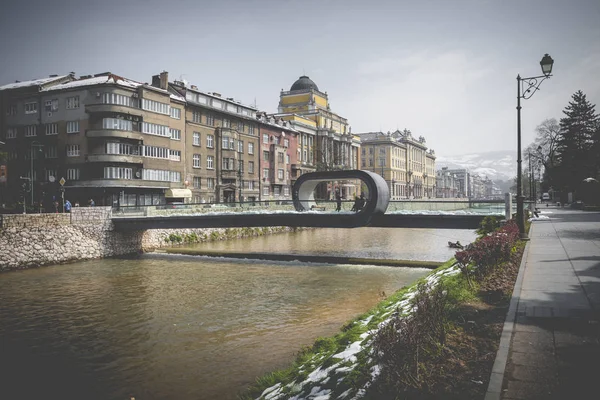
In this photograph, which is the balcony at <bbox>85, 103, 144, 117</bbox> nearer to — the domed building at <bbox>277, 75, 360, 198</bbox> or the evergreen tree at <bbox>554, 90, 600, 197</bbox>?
Answer: the domed building at <bbox>277, 75, 360, 198</bbox>

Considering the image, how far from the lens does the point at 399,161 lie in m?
144

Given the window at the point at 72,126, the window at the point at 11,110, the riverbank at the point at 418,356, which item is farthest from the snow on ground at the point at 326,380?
the window at the point at 11,110

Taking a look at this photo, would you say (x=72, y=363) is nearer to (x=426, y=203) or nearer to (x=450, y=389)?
(x=450, y=389)

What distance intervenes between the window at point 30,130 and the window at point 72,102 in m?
6.24

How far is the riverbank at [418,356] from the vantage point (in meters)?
5.97

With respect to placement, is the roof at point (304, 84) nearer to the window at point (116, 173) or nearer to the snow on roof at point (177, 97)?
the snow on roof at point (177, 97)

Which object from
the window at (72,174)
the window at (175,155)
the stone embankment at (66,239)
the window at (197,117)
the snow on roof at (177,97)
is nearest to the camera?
the stone embankment at (66,239)

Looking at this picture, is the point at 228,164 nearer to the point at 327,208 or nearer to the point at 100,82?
the point at 100,82

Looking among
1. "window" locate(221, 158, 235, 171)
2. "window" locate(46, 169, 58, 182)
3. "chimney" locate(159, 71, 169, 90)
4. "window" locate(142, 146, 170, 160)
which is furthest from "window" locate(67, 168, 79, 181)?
"window" locate(221, 158, 235, 171)

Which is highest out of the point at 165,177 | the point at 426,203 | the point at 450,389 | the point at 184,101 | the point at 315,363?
the point at 184,101

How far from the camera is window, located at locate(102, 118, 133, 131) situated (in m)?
48.9

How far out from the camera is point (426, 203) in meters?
Result: 30.6

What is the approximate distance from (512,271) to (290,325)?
7629 mm

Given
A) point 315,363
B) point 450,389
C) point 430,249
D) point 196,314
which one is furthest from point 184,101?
point 450,389
